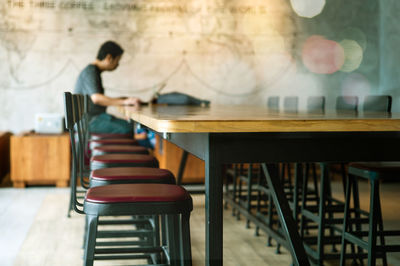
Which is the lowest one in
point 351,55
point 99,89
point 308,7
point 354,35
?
point 99,89

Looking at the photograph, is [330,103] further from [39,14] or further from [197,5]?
[39,14]

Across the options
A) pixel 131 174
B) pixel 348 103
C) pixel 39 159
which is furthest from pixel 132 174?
pixel 39 159

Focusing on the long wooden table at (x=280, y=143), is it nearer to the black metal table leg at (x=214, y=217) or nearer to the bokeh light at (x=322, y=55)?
the black metal table leg at (x=214, y=217)

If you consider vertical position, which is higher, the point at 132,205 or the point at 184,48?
the point at 184,48

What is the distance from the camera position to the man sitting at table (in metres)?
4.53

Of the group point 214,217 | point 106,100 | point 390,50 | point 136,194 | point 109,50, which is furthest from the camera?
point 390,50

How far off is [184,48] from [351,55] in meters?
2.33

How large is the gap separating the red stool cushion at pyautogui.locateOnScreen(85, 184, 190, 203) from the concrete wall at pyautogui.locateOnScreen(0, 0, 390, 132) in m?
4.64

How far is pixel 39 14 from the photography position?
611 cm

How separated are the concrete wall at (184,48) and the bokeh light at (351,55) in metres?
0.06

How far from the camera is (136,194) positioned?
1672mm

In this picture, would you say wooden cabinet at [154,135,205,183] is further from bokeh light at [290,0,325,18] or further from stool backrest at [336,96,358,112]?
bokeh light at [290,0,325,18]

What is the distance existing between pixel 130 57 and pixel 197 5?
1089 mm

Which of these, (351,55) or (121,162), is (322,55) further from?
(121,162)
